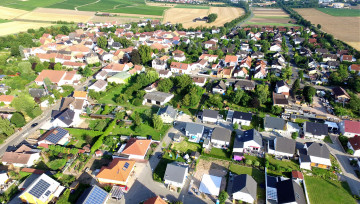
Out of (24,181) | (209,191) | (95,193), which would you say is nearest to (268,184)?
Answer: (209,191)

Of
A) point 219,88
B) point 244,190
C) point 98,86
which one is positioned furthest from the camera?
point 98,86

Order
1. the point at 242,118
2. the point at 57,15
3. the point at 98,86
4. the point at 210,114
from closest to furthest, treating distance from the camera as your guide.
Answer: the point at 242,118 < the point at 210,114 < the point at 98,86 < the point at 57,15

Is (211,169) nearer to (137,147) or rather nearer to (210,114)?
(137,147)

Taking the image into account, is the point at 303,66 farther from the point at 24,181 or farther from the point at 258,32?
the point at 24,181

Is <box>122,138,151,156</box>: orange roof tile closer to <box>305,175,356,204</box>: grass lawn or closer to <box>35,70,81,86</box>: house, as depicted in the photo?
<box>305,175,356,204</box>: grass lawn

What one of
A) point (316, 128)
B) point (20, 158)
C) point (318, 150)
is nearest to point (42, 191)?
point (20, 158)

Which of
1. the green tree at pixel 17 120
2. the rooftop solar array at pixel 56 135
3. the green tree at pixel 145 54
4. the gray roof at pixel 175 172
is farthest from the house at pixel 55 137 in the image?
the green tree at pixel 145 54
